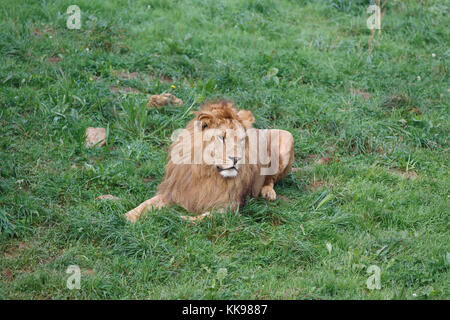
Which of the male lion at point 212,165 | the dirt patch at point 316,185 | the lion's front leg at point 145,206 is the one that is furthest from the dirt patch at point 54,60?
the dirt patch at point 316,185

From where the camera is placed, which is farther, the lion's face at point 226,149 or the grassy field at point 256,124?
the lion's face at point 226,149

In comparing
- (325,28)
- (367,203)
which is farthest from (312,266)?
(325,28)

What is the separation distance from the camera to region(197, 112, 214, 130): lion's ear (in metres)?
5.09

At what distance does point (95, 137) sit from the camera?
6516 millimetres

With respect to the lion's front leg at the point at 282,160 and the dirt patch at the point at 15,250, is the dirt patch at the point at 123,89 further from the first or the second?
the dirt patch at the point at 15,250

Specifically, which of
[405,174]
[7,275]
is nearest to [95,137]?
[7,275]

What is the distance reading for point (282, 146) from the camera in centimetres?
607

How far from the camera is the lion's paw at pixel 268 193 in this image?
226 inches

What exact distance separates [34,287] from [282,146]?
2.81 meters

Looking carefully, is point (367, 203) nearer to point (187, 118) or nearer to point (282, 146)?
point (282, 146)

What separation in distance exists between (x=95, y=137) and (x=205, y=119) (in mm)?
1861

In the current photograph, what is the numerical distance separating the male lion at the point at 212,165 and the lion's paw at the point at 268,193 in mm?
246

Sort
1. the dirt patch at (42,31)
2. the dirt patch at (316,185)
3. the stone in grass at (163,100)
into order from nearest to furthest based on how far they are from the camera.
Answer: the dirt patch at (316,185)
the stone in grass at (163,100)
the dirt patch at (42,31)

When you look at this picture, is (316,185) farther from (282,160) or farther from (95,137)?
(95,137)
